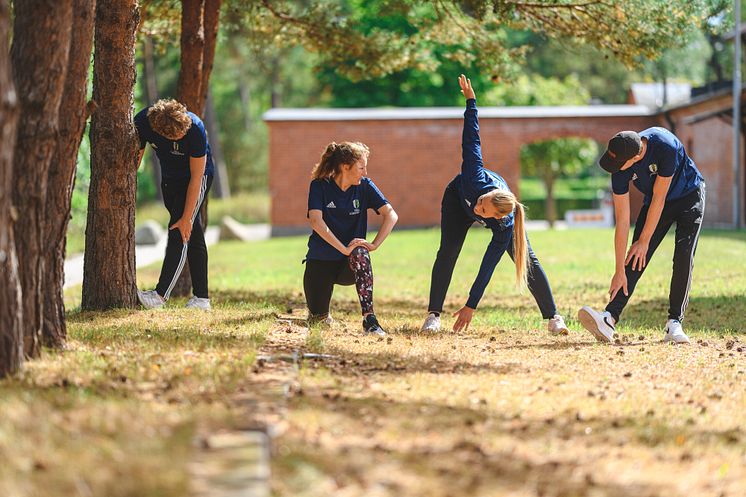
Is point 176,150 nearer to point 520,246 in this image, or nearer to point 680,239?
point 520,246

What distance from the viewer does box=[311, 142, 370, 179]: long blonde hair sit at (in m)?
8.05

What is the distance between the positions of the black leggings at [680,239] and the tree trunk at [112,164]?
12.5ft

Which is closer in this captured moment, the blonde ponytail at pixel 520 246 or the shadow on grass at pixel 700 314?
the blonde ponytail at pixel 520 246

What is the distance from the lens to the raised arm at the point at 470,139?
7957mm

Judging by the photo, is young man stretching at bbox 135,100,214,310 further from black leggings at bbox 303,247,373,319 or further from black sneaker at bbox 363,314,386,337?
black sneaker at bbox 363,314,386,337

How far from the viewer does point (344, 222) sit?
8203mm

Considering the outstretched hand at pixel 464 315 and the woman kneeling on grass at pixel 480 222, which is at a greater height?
the woman kneeling on grass at pixel 480 222

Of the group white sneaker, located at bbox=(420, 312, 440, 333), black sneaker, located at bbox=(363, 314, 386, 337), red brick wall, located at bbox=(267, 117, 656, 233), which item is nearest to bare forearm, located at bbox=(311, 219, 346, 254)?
black sneaker, located at bbox=(363, 314, 386, 337)

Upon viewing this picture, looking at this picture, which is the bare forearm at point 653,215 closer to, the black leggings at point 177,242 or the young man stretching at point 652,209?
the young man stretching at point 652,209

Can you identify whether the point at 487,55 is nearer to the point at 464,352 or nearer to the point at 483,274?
the point at 483,274

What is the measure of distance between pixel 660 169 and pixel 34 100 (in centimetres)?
433

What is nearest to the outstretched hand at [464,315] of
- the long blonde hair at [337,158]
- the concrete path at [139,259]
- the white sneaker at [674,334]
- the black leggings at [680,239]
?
the black leggings at [680,239]

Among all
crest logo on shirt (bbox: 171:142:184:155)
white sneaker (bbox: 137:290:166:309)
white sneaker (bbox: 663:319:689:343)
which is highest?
crest logo on shirt (bbox: 171:142:184:155)

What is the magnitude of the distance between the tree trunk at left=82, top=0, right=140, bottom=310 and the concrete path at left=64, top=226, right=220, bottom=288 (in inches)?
205
